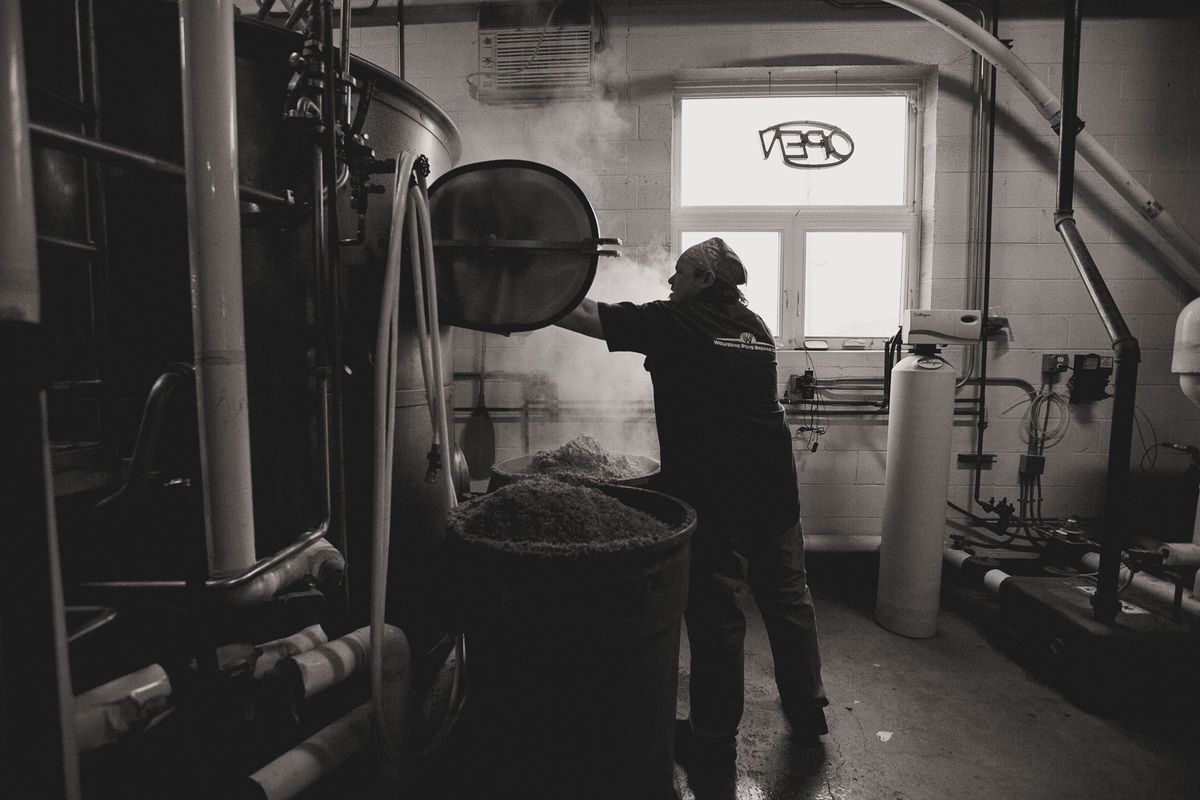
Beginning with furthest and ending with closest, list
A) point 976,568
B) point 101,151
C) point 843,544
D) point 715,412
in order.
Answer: point 843,544 < point 976,568 < point 715,412 < point 101,151

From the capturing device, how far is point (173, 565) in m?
0.93

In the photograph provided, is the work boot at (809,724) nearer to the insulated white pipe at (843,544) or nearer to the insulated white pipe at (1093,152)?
the insulated white pipe at (843,544)

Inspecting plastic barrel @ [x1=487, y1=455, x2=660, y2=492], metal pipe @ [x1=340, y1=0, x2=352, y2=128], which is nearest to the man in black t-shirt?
plastic barrel @ [x1=487, y1=455, x2=660, y2=492]

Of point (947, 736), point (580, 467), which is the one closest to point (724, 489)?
point (580, 467)

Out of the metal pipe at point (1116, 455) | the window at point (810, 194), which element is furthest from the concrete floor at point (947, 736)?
the window at point (810, 194)

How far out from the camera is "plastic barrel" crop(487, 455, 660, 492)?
1.91m

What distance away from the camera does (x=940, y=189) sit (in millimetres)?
3131

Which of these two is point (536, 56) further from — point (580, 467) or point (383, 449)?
point (383, 449)

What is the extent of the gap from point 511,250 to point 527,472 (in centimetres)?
76

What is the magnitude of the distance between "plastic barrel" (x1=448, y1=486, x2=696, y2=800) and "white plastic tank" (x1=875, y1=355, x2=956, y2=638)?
5.21 ft

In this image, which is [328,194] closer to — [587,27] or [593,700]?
[593,700]

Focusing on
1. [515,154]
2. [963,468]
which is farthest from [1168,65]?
[515,154]

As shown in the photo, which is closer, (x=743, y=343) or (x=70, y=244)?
(x=70, y=244)

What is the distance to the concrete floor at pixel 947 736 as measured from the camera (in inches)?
65.5
